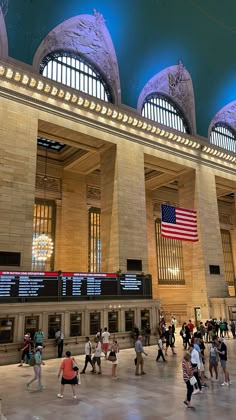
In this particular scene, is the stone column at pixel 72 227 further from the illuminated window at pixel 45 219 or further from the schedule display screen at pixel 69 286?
the schedule display screen at pixel 69 286

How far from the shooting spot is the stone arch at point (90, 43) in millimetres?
16969

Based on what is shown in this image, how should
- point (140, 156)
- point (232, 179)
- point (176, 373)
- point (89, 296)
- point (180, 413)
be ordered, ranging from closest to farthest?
point (180, 413), point (176, 373), point (89, 296), point (140, 156), point (232, 179)

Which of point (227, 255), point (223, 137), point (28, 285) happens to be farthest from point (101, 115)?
point (227, 255)

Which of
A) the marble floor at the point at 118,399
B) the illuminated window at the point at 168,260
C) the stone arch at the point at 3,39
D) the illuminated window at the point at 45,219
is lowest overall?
the marble floor at the point at 118,399

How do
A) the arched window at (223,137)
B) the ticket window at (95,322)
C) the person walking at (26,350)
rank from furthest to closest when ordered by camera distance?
the arched window at (223,137)
the ticket window at (95,322)
the person walking at (26,350)

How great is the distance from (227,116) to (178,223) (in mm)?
12789

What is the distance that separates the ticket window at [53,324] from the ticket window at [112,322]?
8.00 ft

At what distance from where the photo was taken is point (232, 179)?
25094 mm

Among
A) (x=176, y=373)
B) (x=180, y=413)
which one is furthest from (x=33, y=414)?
(x=176, y=373)

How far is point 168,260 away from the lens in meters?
28.3

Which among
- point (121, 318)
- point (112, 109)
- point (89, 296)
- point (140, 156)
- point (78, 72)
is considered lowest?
point (121, 318)

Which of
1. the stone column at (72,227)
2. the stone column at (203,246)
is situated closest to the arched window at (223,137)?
the stone column at (203,246)

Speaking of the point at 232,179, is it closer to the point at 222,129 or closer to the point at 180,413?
the point at 222,129

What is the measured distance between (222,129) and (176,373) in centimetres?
2130
